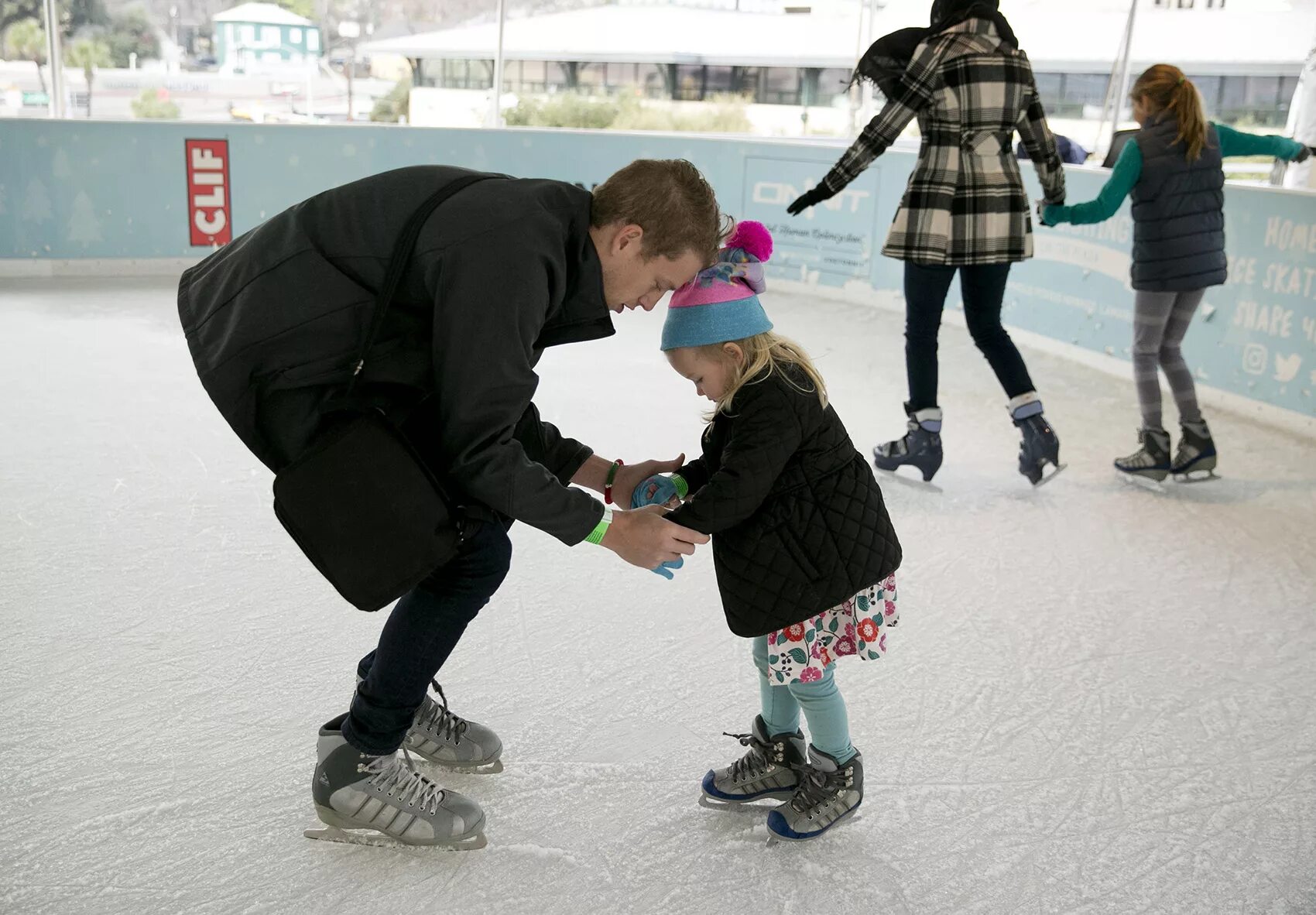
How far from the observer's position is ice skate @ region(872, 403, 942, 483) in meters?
3.18

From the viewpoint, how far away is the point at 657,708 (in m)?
1.97

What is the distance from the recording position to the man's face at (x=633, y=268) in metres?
1.34

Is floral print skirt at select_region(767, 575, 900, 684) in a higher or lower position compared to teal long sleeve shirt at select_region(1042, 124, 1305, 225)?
lower

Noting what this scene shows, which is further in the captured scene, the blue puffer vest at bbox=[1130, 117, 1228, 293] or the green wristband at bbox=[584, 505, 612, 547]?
the blue puffer vest at bbox=[1130, 117, 1228, 293]

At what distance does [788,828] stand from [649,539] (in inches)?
19.3

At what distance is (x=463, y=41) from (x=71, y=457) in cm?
437

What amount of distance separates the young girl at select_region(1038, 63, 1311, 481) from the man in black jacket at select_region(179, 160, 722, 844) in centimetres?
216

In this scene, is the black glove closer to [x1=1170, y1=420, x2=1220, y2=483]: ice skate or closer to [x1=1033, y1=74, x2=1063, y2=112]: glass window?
[x1=1170, y1=420, x2=1220, y2=483]: ice skate

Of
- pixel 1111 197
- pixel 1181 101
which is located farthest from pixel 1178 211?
pixel 1181 101

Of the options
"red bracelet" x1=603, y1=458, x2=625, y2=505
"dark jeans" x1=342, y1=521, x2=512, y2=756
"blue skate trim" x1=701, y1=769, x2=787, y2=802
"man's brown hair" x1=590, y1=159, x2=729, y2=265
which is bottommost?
"blue skate trim" x1=701, y1=769, x2=787, y2=802

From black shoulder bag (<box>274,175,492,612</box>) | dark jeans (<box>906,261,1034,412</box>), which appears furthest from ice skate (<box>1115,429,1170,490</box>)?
black shoulder bag (<box>274,175,492,612</box>)

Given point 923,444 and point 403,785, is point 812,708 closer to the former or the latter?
point 403,785

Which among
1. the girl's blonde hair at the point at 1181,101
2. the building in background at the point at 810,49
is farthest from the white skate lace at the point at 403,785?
the building in background at the point at 810,49

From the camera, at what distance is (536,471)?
137 centimetres
